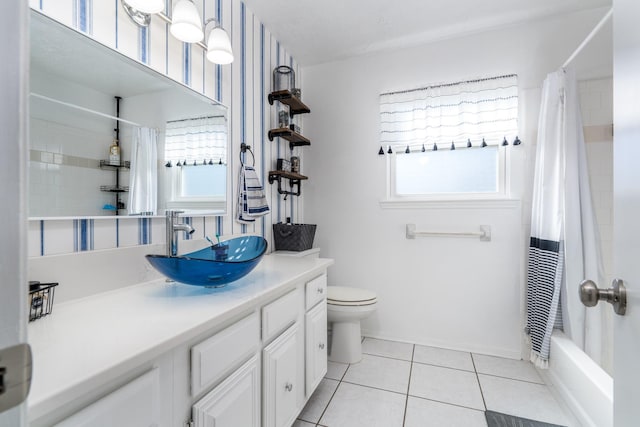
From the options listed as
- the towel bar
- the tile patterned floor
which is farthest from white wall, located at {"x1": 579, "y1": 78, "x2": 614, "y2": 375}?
the tile patterned floor

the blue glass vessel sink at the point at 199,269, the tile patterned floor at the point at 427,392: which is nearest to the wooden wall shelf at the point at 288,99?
the blue glass vessel sink at the point at 199,269

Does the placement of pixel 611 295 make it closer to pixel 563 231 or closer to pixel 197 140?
pixel 563 231

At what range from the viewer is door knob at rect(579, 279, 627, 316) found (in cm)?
61

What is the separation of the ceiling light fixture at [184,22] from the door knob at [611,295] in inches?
65.3

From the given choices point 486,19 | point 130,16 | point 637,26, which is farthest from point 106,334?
point 486,19

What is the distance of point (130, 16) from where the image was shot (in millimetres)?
1209

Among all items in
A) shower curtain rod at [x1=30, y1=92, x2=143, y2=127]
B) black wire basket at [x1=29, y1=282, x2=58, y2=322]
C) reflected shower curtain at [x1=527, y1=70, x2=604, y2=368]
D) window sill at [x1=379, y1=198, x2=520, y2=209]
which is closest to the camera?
black wire basket at [x1=29, y1=282, x2=58, y2=322]

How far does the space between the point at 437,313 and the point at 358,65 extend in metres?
2.21

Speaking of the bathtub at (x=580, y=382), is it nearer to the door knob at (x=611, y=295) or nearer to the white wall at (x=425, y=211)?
the white wall at (x=425, y=211)

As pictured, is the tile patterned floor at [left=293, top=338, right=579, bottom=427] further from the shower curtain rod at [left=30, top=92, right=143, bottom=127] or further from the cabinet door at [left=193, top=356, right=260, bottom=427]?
the shower curtain rod at [left=30, top=92, right=143, bottom=127]

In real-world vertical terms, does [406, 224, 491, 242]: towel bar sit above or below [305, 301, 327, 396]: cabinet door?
above

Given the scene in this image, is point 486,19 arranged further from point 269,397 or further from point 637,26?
point 269,397

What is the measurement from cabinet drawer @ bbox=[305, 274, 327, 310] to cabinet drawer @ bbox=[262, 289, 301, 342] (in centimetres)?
12

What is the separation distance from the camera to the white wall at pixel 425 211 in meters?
2.17
